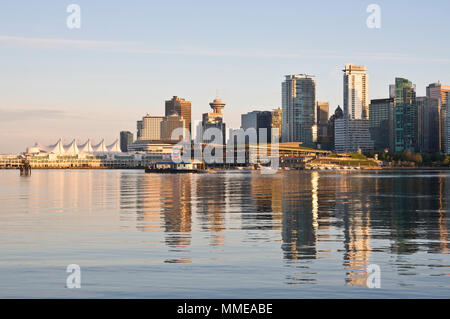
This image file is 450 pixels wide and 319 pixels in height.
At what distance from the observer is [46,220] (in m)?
42.0

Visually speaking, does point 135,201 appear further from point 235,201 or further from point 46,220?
point 46,220

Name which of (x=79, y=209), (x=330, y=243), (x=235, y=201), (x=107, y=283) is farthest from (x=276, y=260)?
(x=235, y=201)

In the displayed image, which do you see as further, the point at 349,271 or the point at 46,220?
the point at 46,220

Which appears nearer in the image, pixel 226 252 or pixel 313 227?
pixel 226 252

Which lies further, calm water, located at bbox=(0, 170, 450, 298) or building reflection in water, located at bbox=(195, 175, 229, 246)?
building reflection in water, located at bbox=(195, 175, 229, 246)

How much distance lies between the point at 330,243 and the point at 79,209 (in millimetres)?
28446
